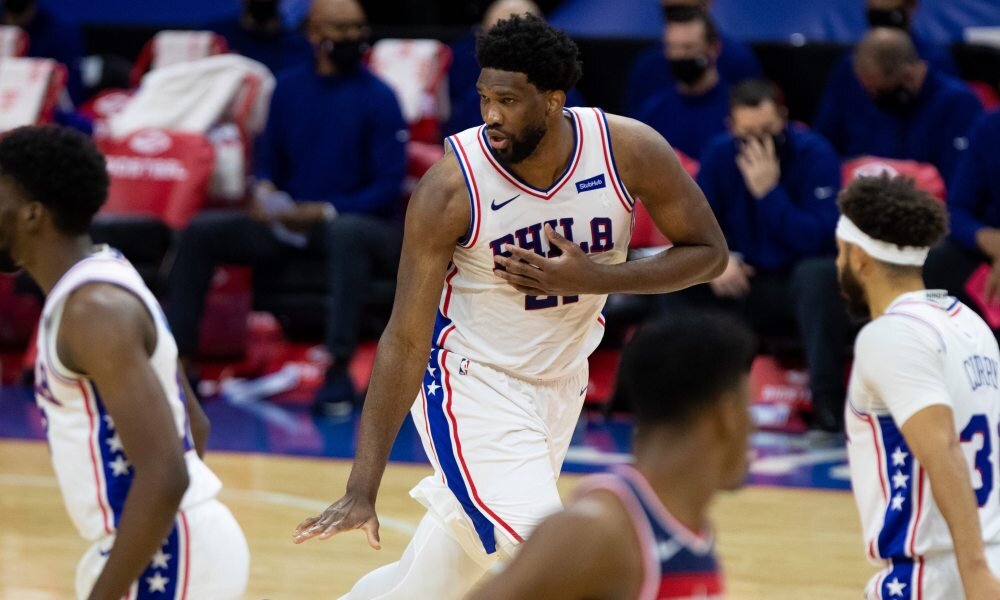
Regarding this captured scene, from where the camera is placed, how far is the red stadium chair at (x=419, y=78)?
30.8 ft

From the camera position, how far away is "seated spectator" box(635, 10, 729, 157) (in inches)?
336

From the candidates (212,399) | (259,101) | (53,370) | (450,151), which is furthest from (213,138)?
(53,370)

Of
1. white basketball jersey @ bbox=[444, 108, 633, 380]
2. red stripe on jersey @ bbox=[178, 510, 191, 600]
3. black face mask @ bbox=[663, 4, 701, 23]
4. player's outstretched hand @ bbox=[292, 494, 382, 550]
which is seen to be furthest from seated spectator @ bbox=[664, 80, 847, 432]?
red stripe on jersey @ bbox=[178, 510, 191, 600]

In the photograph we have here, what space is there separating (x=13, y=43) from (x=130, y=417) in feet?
26.2

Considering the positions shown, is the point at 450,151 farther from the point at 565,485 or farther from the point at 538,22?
the point at 565,485

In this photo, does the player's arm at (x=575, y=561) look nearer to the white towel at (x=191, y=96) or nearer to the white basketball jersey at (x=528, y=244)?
the white basketball jersey at (x=528, y=244)

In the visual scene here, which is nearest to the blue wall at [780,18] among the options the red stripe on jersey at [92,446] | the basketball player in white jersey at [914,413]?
the basketball player in white jersey at [914,413]

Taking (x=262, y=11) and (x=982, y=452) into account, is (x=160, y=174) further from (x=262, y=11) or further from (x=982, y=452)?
(x=982, y=452)

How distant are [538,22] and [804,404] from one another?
4759mm

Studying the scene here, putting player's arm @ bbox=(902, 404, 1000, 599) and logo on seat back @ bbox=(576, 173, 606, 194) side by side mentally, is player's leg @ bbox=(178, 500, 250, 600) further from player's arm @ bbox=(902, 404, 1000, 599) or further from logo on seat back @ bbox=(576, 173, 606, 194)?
player's arm @ bbox=(902, 404, 1000, 599)

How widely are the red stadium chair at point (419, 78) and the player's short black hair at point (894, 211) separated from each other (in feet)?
18.4

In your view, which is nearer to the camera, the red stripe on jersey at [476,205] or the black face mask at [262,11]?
the red stripe on jersey at [476,205]

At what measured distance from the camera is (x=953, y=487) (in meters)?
3.46

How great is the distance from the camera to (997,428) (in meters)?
3.77
